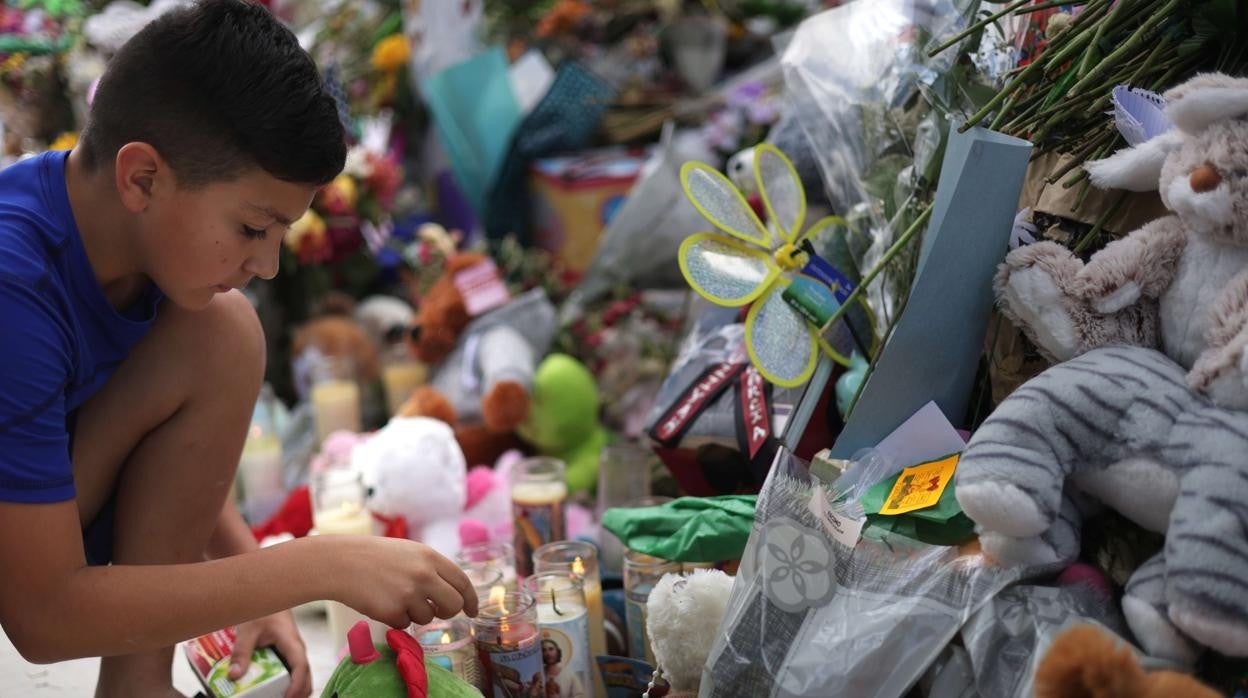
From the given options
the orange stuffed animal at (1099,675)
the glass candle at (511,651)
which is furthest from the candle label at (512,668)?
the orange stuffed animal at (1099,675)

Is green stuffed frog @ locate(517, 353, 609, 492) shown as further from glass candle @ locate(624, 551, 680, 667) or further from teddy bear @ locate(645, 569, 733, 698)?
teddy bear @ locate(645, 569, 733, 698)

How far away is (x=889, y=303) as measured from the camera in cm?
139

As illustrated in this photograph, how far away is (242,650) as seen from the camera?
136 cm

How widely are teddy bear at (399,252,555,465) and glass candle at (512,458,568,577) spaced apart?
13.9 inches

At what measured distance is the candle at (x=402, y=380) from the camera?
2.43 m

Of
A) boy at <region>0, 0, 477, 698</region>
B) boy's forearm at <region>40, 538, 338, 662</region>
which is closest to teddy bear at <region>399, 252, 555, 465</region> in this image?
boy at <region>0, 0, 477, 698</region>

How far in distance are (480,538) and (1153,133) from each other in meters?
1.22

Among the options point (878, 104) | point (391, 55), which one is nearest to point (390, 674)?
point (878, 104)

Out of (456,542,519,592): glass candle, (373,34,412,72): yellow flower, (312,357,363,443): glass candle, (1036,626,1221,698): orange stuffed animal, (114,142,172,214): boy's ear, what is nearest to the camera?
(1036,626,1221,698): orange stuffed animal

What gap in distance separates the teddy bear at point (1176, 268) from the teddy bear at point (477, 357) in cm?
115

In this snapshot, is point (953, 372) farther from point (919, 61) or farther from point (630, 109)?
point (630, 109)

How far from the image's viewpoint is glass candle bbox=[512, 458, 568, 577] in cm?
171

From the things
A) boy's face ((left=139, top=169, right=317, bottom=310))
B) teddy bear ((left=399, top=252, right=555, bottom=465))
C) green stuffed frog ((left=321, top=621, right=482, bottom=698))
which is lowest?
teddy bear ((left=399, top=252, right=555, bottom=465))

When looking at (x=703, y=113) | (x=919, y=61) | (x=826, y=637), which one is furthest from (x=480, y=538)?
(x=703, y=113)
